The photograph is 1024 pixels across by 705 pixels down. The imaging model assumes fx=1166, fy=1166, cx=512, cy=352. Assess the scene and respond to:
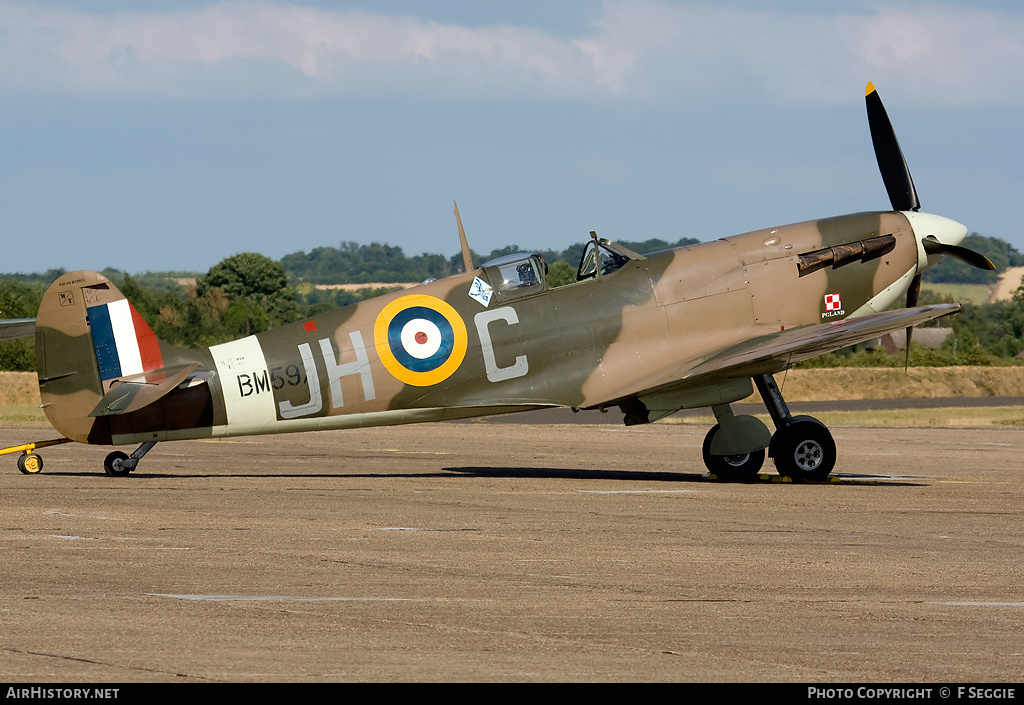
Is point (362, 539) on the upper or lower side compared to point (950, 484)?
upper

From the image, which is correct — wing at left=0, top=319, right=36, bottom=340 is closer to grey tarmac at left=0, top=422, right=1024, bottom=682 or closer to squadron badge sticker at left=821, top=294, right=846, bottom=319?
grey tarmac at left=0, top=422, right=1024, bottom=682

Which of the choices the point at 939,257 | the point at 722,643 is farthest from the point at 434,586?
the point at 939,257

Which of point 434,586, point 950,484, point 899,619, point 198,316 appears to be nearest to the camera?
point 899,619

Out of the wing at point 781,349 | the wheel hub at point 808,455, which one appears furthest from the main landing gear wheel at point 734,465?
the wing at point 781,349

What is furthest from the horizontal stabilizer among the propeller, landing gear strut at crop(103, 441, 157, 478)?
the propeller

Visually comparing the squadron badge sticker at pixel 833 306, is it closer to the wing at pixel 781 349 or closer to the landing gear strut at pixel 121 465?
the wing at pixel 781 349

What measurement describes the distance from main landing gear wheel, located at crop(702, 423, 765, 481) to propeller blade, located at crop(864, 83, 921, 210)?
458 centimetres

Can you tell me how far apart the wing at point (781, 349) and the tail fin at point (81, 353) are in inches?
259

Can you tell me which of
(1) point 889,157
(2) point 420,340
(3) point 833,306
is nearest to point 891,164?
(1) point 889,157

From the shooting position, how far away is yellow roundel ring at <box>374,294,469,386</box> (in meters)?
15.0

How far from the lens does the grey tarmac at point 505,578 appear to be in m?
5.99

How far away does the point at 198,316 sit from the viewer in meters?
39.9

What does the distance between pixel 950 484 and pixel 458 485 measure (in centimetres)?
663
